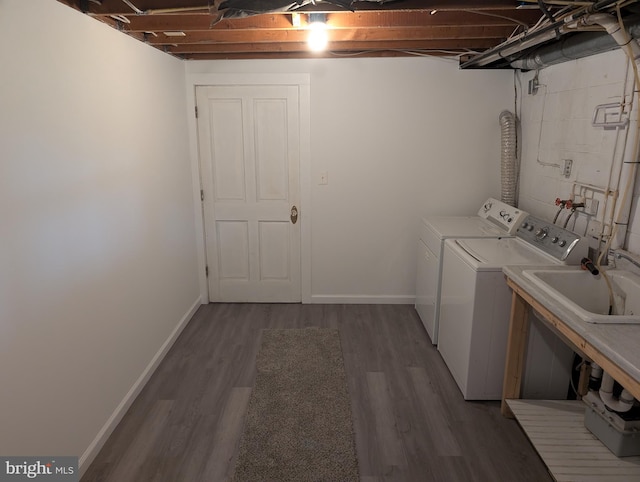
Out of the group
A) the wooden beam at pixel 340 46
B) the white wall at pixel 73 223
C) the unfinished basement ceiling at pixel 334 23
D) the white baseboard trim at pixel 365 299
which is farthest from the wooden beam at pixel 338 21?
the white baseboard trim at pixel 365 299

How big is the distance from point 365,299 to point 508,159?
1.77m

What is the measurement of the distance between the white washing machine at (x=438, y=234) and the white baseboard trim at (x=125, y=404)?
2.04m

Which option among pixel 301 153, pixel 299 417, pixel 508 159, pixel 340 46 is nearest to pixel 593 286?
pixel 508 159

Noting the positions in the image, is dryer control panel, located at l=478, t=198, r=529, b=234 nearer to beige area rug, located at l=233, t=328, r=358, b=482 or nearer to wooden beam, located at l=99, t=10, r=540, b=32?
wooden beam, located at l=99, t=10, r=540, b=32

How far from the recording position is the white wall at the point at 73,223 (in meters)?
1.67

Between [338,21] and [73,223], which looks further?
[338,21]

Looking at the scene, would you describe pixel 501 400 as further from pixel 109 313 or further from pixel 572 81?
pixel 109 313

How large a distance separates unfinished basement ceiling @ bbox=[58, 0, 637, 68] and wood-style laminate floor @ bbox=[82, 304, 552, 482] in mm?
2131

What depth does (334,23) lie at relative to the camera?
8.45ft

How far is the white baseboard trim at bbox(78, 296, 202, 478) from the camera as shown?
2.19 meters

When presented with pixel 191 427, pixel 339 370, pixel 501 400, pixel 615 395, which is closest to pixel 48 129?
pixel 191 427

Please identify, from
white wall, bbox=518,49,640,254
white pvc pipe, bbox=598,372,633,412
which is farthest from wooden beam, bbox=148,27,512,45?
white pvc pipe, bbox=598,372,633,412

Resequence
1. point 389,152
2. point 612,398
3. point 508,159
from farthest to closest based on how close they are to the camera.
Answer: point 389,152
point 508,159
point 612,398

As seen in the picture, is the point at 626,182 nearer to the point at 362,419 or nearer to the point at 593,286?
the point at 593,286
